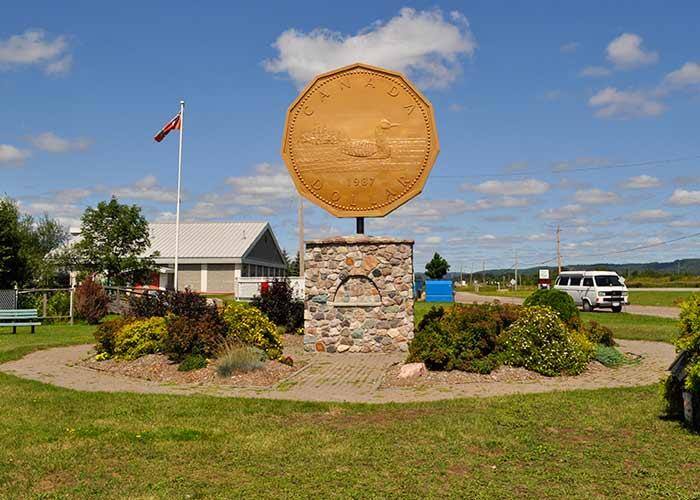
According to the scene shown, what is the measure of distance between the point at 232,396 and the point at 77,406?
2096 millimetres

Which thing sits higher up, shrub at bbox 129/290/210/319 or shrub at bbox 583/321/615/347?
shrub at bbox 129/290/210/319

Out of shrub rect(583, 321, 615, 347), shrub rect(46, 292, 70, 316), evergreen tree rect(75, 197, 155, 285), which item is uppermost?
evergreen tree rect(75, 197, 155, 285)

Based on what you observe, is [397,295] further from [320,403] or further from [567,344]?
[320,403]

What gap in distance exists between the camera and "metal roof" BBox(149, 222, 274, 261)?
47.1 m

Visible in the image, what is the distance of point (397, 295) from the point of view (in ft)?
50.5

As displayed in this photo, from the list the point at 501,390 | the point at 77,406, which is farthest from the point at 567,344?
the point at 77,406

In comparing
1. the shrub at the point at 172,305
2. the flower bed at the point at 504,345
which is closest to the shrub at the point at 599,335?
the flower bed at the point at 504,345

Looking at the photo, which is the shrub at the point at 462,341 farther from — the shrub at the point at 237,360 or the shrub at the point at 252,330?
the shrub at the point at 252,330

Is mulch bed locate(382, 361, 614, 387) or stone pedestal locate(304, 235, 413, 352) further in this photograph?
stone pedestal locate(304, 235, 413, 352)

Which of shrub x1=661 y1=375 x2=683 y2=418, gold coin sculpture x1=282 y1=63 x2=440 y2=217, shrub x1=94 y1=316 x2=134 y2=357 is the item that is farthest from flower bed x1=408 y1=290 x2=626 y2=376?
shrub x1=94 y1=316 x2=134 y2=357

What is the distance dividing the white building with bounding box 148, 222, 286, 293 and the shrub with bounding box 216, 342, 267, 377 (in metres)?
33.5

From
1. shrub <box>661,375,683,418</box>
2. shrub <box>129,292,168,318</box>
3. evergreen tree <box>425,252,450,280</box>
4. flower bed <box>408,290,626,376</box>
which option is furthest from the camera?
evergreen tree <box>425,252,450,280</box>

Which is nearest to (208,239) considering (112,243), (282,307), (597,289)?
(112,243)

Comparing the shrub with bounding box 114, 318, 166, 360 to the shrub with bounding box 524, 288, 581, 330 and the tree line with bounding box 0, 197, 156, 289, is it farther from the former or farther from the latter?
the tree line with bounding box 0, 197, 156, 289
